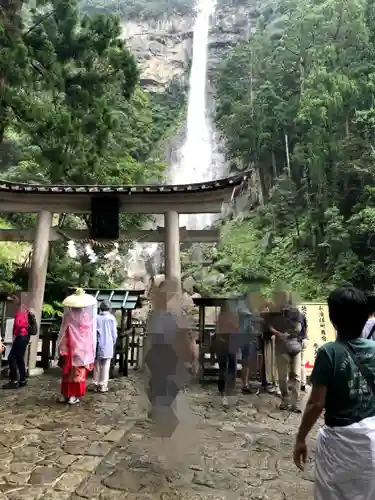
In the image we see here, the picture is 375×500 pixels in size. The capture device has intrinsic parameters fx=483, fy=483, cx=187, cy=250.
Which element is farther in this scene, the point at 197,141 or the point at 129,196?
the point at 197,141

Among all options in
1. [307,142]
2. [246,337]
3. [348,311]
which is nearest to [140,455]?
[246,337]

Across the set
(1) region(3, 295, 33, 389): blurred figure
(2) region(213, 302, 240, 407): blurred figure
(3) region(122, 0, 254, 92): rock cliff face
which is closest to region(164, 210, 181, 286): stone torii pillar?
(2) region(213, 302, 240, 407): blurred figure

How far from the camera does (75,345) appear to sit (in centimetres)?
670

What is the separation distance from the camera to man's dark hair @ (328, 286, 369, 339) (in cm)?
228

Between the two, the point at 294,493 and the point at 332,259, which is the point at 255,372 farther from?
the point at 332,259

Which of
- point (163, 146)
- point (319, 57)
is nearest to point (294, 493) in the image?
point (319, 57)

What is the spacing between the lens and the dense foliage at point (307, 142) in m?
20.5

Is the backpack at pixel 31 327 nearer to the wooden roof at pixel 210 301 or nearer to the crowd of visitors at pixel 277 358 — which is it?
the crowd of visitors at pixel 277 358

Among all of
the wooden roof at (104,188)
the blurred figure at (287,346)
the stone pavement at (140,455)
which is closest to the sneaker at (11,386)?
the stone pavement at (140,455)

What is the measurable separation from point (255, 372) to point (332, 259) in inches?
558

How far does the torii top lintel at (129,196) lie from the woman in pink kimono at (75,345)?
295 cm

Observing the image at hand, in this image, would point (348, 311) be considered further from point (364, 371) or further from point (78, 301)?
point (78, 301)

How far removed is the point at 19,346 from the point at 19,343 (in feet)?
0.19

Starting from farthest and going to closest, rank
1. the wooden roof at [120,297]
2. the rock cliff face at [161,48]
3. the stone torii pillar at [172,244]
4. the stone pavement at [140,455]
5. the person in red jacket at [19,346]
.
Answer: the rock cliff face at [161,48] → the stone torii pillar at [172,244] → the wooden roof at [120,297] → the person in red jacket at [19,346] → the stone pavement at [140,455]
